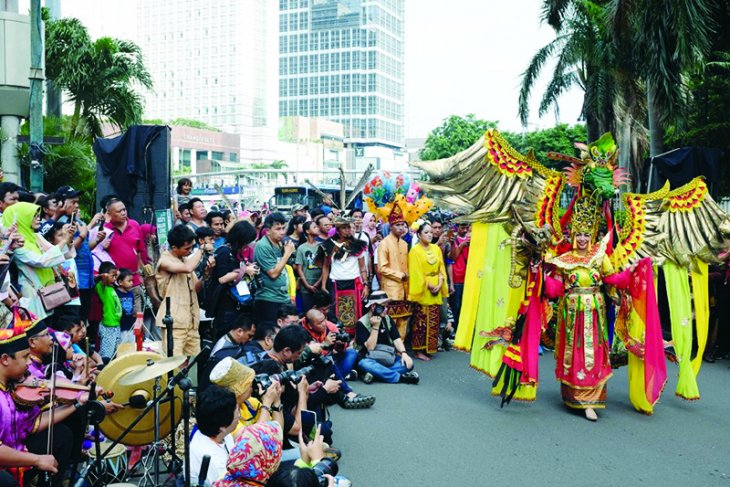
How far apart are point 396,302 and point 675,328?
329 cm

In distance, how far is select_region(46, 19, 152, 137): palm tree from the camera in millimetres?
17469

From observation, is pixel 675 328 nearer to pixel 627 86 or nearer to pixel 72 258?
pixel 72 258

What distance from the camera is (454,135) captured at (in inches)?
1844

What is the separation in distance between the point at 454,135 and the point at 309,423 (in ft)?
141

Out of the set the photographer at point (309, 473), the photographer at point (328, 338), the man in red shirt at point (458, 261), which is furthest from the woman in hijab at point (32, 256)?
the man in red shirt at point (458, 261)

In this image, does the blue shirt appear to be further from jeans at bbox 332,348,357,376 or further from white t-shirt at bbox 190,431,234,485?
white t-shirt at bbox 190,431,234,485

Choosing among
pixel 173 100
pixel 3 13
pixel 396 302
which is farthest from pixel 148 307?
pixel 173 100

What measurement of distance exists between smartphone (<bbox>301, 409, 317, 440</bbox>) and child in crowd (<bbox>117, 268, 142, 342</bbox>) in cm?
268

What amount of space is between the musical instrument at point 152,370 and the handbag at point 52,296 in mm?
1932

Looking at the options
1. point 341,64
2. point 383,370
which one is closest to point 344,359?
point 383,370

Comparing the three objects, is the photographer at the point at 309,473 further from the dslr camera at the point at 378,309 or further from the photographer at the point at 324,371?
the dslr camera at the point at 378,309

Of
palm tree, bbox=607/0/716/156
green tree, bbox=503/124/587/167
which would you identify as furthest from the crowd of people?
green tree, bbox=503/124/587/167

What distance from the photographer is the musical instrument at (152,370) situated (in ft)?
13.0

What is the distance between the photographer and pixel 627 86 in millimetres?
17859
